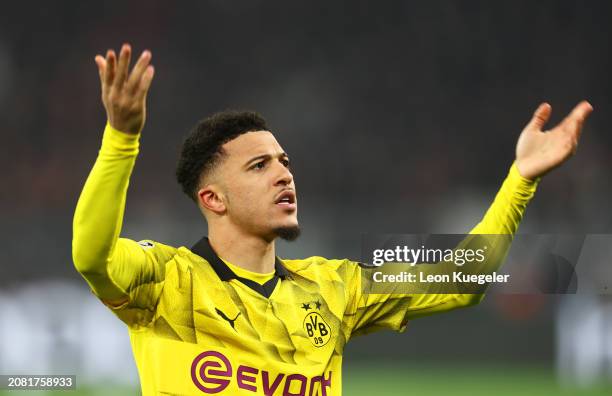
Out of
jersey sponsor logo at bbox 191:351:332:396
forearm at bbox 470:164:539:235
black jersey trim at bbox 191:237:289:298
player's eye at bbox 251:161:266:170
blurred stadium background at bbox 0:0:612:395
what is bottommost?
jersey sponsor logo at bbox 191:351:332:396

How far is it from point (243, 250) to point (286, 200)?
0.81ft

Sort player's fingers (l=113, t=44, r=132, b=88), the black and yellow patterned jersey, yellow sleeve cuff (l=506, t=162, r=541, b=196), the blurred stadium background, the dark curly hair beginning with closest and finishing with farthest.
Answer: player's fingers (l=113, t=44, r=132, b=88)
the black and yellow patterned jersey
yellow sleeve cuff (l=506, t=162, r=541, b=196)
the dark curly hair
the blurred stadium background

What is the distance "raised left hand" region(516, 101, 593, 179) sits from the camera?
2.82 meters

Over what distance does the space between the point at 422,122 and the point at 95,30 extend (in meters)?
4.17

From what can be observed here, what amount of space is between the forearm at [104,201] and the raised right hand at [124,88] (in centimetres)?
5

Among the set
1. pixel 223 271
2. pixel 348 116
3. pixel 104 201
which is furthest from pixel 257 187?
pixel 348 116

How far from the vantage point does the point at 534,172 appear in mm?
2883

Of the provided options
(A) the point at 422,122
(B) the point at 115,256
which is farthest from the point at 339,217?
A: (B) the point at 115,256

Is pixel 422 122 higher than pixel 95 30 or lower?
lower

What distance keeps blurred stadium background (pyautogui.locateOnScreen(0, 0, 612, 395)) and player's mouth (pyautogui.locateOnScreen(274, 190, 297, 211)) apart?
19.0 ft

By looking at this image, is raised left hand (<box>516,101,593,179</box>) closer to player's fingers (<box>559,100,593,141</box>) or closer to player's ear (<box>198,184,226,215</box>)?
player's fingers (<box>559,100,593,141</box>)

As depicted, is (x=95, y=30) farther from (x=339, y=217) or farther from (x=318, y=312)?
(x=318, y=312)

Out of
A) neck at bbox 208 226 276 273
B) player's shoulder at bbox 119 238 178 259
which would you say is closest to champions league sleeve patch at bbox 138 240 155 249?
player's shoulder at bbox 119 238 178 259

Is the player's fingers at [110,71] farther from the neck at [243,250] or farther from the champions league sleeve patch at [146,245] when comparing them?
the neck at [243,250]
